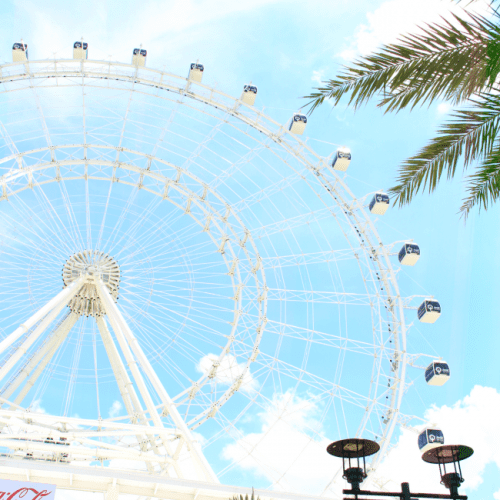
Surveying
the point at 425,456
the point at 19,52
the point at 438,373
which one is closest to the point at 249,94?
the point at 19,52

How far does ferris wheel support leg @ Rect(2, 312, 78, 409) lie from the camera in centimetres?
2655

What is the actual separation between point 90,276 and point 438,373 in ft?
61.2

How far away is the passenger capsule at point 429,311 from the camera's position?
29.3m

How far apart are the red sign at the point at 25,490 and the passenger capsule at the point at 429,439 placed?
1768cm

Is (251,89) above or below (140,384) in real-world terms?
above

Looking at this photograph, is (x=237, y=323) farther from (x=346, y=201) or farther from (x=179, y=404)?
(x=346, y=201)

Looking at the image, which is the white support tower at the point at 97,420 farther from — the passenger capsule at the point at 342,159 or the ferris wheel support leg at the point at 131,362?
the passenger capsule at the point at 342,159

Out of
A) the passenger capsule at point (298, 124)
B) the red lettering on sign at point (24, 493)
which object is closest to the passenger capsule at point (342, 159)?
the passenger capsule at point (298, 124)

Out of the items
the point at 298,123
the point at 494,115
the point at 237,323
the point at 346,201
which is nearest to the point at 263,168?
the point at 298,123

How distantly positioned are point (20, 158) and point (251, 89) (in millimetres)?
12924

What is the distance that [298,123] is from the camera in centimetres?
2981

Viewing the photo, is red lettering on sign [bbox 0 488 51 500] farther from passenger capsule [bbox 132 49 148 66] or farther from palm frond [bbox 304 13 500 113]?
passenger capsule [bbox 132 49 148 66]

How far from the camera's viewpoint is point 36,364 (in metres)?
27.5

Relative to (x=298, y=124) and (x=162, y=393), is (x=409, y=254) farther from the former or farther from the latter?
(x=162, y=393)
